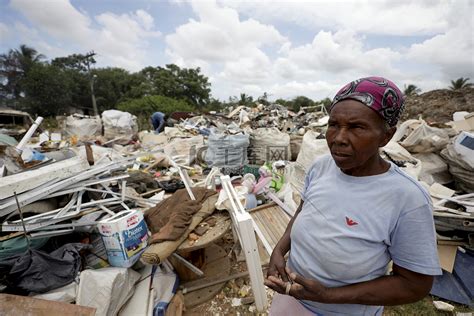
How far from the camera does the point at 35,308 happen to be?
1.31 meters

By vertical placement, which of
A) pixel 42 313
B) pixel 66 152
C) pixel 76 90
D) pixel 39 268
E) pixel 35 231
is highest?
pixel 76 90

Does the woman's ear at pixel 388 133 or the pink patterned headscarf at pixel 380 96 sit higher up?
the pink patterned headscarf at pixel 380 96

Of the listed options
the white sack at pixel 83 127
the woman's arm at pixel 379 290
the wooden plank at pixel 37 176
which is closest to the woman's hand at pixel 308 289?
the woman's arm at pixel 379 290

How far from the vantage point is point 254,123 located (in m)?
7.25

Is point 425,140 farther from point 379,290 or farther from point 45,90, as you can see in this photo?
point 45,90

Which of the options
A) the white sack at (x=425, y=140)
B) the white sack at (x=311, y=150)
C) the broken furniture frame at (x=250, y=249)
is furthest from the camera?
the white sack at (x=311, y=150)

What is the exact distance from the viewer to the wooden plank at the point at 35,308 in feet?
4.24

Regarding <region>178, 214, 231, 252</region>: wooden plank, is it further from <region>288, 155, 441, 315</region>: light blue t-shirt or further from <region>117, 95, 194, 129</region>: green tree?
<region>117, 95, 194, 129</region>: green tree

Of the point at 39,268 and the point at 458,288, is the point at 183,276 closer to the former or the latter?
the point at 39,268

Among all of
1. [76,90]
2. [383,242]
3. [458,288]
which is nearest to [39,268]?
[383,242]

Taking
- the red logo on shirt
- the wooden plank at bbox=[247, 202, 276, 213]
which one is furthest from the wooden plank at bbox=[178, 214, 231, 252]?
the red logo on shirt

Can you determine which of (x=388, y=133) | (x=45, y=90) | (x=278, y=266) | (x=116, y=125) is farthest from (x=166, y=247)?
(x=45, y=90)

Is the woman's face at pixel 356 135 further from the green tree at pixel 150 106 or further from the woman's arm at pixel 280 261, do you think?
the green tree at pixel 150 106

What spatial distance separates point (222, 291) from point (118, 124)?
7.04m
